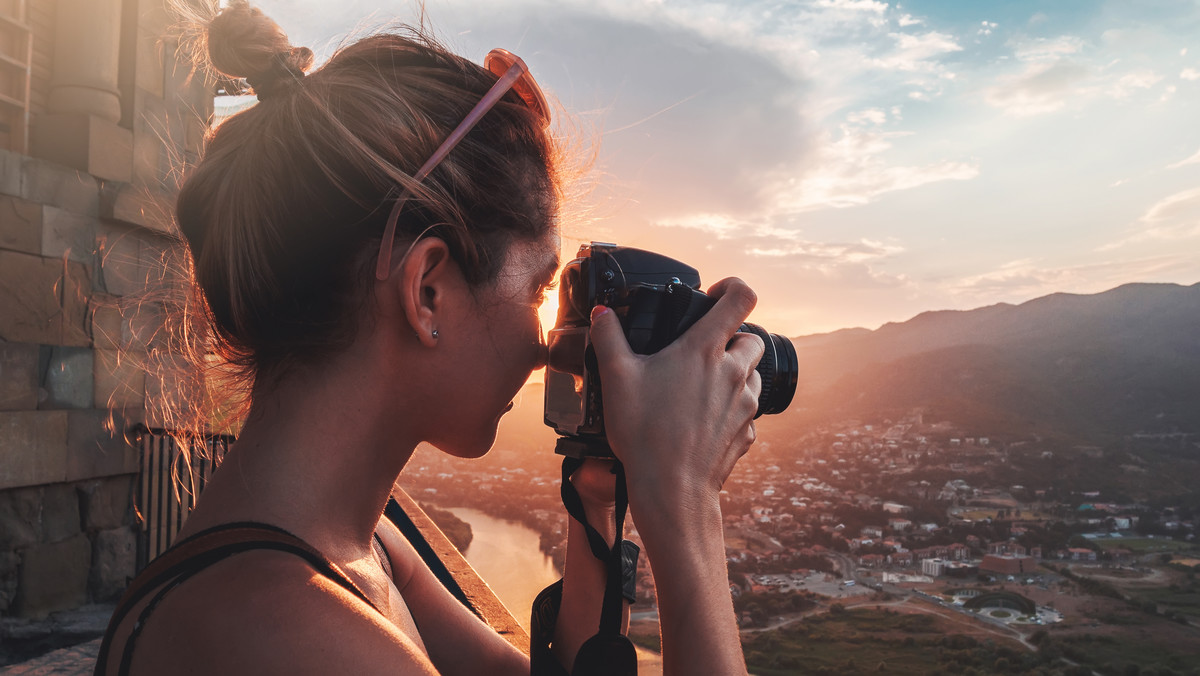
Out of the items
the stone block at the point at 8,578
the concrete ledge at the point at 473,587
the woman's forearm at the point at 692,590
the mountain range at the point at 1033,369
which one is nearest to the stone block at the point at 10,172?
the stone block at the point at 8,578

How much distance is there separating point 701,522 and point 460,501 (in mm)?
3754

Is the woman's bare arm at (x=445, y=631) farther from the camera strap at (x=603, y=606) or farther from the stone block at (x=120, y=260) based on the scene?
the stone block at (x=120, y=260)

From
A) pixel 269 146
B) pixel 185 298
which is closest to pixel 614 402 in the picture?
pixel 269 146

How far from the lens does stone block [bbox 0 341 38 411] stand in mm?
2727

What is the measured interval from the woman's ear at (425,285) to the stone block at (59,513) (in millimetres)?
3217

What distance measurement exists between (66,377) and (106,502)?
0.68m

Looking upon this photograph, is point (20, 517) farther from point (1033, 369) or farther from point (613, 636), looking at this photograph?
point (1033, 369)

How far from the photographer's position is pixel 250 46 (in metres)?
0.85

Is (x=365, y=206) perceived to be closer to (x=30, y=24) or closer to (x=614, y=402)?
(x=614, y=402)

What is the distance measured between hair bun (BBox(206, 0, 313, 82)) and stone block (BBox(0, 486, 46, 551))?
2.93 m

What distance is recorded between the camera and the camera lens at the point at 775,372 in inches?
40.1

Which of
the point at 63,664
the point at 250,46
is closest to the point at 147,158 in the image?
the point at 63,664

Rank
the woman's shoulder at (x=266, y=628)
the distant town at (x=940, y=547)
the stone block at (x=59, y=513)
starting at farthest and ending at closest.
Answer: the distant town at (x=940, y=547)
the stone block at (x=59, y=513)
the woman's shoulder at (x=266, y=628)

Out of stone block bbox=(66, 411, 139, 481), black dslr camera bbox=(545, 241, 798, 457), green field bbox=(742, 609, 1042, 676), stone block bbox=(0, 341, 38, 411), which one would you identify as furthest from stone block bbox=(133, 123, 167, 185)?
green field bbox=(742, 609, 1042, 676)
